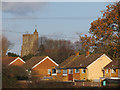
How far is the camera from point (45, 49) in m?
21.6

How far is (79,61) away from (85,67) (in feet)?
8.78

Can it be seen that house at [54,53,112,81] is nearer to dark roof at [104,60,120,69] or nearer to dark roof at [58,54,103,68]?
dark roof at [58,54,103,68]

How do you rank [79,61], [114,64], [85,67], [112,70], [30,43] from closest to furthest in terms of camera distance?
[30,43], [114,64], [112,70], [85,67], [79,61]

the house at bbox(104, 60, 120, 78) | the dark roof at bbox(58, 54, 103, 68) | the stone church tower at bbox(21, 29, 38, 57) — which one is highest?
the stone church tower at bbox(21, 29, 38, 57)

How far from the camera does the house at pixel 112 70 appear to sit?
113 feet

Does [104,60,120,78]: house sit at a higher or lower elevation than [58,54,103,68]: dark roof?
lower

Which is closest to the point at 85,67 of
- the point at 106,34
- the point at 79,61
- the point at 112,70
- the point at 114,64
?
the point at 79,61

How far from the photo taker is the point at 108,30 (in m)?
24.2

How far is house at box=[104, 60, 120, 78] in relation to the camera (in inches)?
1360

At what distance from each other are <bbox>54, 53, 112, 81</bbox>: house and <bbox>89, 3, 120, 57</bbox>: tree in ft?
38.7

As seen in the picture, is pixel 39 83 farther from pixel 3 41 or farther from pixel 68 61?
pixel 68 61

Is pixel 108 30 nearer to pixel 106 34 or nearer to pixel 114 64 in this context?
pixel 106 34

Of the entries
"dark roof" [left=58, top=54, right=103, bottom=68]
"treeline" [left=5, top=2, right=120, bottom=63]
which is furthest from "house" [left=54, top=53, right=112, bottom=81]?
"treeline" [left=5, top=2, right=120, bottom=63]

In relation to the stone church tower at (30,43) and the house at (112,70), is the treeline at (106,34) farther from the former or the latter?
the house at (112,70)
